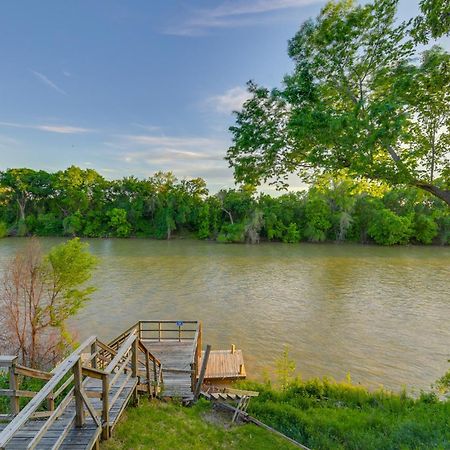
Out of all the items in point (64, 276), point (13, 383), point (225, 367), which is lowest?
point (225, 367)

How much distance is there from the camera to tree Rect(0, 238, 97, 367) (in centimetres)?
998

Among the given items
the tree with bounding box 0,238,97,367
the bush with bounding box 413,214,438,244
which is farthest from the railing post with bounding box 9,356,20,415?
the bush with bounding box 413,214,438,244

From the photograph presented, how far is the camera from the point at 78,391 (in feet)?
10.8

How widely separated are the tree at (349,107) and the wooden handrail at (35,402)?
4.15 meters

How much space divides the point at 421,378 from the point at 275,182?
8719 mm

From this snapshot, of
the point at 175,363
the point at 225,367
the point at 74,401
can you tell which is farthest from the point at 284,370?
the point at 74,401

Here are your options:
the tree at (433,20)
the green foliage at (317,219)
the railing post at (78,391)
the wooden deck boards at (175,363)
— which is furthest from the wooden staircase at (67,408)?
the green foliage at (317,219)

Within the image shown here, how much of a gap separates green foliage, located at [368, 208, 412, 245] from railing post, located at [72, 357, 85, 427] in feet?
143

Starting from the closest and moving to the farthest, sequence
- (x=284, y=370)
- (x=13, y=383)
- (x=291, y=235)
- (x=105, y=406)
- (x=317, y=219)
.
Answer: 1. (x=13, y=383)
2. (x=105, y=406)
3. (x=284, y=370)
4. (x=291, y=235)
5. (x=317, y=219)

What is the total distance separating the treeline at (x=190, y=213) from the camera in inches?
1661

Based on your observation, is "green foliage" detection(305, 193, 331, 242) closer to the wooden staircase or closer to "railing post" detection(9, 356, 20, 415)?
the wooden staircase

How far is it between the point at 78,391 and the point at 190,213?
154 ft

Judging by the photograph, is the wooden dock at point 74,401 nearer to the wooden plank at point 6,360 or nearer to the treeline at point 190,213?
the wooden plank at point 6,360

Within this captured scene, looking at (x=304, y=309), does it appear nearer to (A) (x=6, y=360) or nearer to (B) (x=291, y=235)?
(A) (x=6, y=360)
